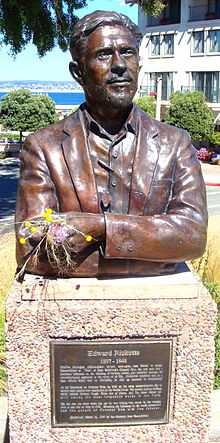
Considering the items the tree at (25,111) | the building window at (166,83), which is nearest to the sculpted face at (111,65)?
the tree at (25,111)

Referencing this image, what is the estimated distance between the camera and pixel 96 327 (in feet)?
10.3

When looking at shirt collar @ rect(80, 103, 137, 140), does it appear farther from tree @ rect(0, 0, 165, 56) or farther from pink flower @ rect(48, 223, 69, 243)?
tree @ rect(0, 0, 165, 56)

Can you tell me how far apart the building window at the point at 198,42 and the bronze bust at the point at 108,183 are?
96.5 ft

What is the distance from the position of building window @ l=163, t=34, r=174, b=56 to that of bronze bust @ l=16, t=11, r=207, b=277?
102 ft

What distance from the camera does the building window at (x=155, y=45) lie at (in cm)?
3361

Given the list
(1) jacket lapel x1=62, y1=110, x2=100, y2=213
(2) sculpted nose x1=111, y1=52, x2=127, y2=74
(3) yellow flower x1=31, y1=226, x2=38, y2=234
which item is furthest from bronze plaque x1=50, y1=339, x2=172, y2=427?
(2) sculpted nose x1=111, y1=52, x2=127, y2=74

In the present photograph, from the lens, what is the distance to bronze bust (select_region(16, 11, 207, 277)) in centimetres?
303

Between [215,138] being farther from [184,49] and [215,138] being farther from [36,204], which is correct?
[36,204]

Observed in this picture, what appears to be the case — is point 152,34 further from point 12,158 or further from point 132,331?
point 132,331

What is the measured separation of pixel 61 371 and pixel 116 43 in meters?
1.90

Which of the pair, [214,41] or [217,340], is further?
[214,41]

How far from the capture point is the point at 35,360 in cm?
318

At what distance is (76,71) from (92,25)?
0.31 meters

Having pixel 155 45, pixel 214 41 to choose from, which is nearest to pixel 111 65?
pixel 214 41
